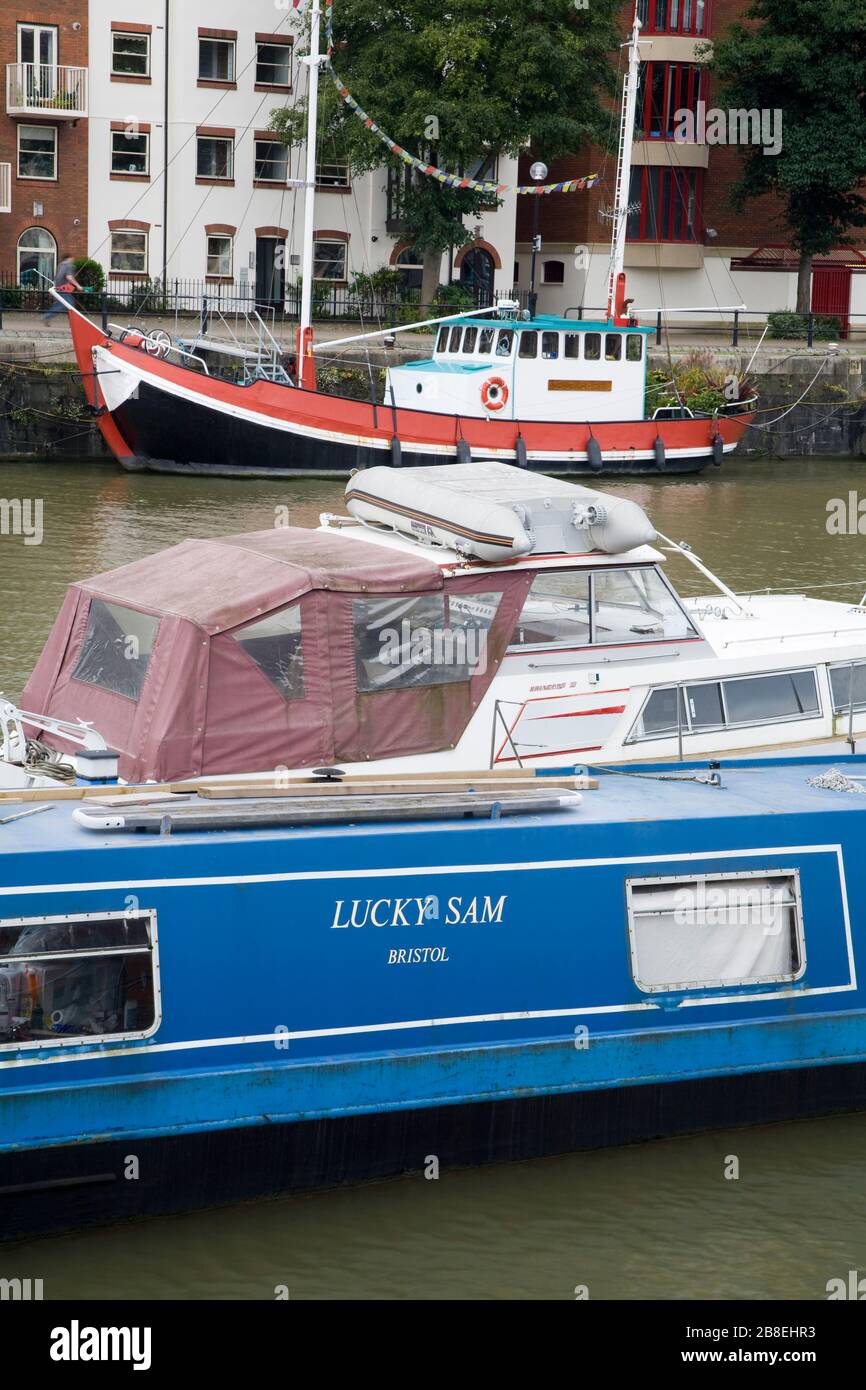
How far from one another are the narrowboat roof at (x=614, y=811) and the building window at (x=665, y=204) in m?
41.8

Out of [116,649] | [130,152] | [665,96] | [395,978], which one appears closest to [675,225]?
[665,96]

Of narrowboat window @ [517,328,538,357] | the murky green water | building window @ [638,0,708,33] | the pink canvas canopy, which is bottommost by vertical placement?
the murky green water

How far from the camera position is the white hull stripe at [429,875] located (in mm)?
7254

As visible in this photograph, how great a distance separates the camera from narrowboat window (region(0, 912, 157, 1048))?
23.5 ft

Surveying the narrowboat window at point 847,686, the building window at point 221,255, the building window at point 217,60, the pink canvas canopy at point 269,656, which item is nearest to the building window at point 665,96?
the building window at point 217,60

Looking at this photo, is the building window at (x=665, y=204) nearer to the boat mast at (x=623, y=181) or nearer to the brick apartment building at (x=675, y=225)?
the brick apartment building at (x=675, y=225)

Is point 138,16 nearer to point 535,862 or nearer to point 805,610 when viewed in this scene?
point 805,610

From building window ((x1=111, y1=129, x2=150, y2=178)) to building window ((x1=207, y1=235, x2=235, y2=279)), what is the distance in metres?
2.54

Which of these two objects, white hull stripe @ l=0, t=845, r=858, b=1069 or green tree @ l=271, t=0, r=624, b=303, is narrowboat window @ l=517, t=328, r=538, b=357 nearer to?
green tree @ l=271, t=0, r=624, b=303

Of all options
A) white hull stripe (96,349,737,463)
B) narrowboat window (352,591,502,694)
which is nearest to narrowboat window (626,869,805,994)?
narrowboat window (352,591,502,694)

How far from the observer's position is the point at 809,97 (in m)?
44.8
